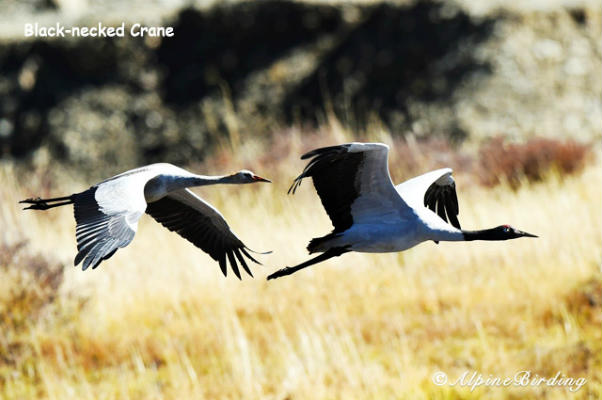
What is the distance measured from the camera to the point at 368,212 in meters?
4.09

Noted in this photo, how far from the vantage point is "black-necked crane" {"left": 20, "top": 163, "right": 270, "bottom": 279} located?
361 centimetres

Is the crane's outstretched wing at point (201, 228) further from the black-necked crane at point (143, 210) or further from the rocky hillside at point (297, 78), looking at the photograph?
the rocky hillside at point (297, 78)

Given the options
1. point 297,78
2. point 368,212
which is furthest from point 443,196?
point 297,78

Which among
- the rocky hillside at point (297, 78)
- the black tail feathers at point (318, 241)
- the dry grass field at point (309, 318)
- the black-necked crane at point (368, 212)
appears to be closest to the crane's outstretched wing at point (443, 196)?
the black-necked crane at point (368, 212)

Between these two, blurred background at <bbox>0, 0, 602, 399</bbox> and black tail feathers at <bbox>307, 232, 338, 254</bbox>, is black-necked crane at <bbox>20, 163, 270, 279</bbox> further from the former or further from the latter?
blurred background at <bbox>0, 0, 602, 399</bbox>

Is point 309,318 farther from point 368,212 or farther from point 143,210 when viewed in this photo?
point 143,210

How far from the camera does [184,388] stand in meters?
5.98

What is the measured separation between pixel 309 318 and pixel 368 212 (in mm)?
2764

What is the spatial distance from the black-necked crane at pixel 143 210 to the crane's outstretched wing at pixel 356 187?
0.35 meters

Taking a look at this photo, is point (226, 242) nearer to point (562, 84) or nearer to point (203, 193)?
point (203, 193)

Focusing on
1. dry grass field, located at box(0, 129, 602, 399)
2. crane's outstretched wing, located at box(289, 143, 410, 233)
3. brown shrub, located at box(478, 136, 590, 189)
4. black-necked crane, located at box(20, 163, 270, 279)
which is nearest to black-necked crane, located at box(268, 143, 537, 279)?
crane's outstretched wing, located at box(289, 143, 410, 233)

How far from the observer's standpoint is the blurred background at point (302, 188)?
6.22 metres

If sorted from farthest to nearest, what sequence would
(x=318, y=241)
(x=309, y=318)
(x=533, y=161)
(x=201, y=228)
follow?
(x=533, y=161) → (x=309, y=318) → (x=201, y=228) → (x=318, y=241)

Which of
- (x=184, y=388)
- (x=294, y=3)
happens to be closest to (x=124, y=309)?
(x=184, y=388)
